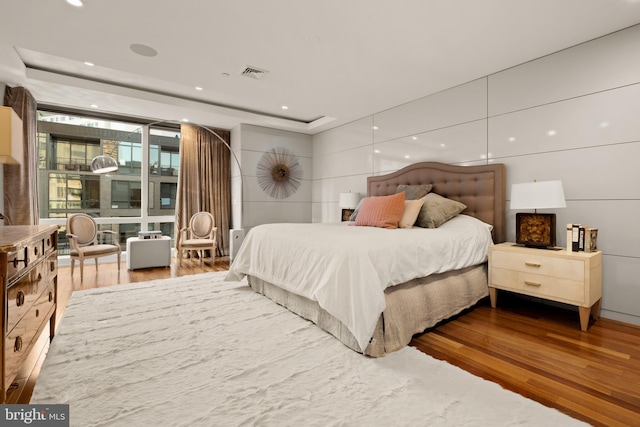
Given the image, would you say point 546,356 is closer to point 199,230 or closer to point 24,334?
point 24,334

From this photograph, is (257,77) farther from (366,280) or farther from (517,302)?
(517,302)

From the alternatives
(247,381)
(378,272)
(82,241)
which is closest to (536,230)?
(378,272)

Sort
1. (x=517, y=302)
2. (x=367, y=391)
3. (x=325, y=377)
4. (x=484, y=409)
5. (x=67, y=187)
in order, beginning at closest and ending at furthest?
1. (x=484, y=409)
2. (x=367, y=391)
3. (x=325, y=377)
4. (x=517, y=302)
5. (x=67, y=187)

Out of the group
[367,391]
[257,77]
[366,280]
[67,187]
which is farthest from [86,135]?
[367,391]

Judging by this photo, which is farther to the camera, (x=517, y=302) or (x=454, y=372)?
(x=517, y=302)

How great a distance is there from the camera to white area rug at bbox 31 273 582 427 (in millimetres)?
1418

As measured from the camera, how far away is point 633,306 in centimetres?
255

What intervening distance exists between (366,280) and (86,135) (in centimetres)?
564

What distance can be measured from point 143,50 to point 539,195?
3.94 meters

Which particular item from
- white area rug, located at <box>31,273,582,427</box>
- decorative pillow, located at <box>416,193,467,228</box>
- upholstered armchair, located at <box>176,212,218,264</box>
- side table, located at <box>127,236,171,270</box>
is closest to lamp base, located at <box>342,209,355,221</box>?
decorative pillow, located at <box>416,193,467,228</box>

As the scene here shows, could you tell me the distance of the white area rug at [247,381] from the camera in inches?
55.8

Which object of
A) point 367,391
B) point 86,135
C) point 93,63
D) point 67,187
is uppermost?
point 93,63

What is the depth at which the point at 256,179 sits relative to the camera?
577 cm

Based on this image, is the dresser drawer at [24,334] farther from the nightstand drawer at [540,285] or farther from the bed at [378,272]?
the nightstand drawer at [540,285]
